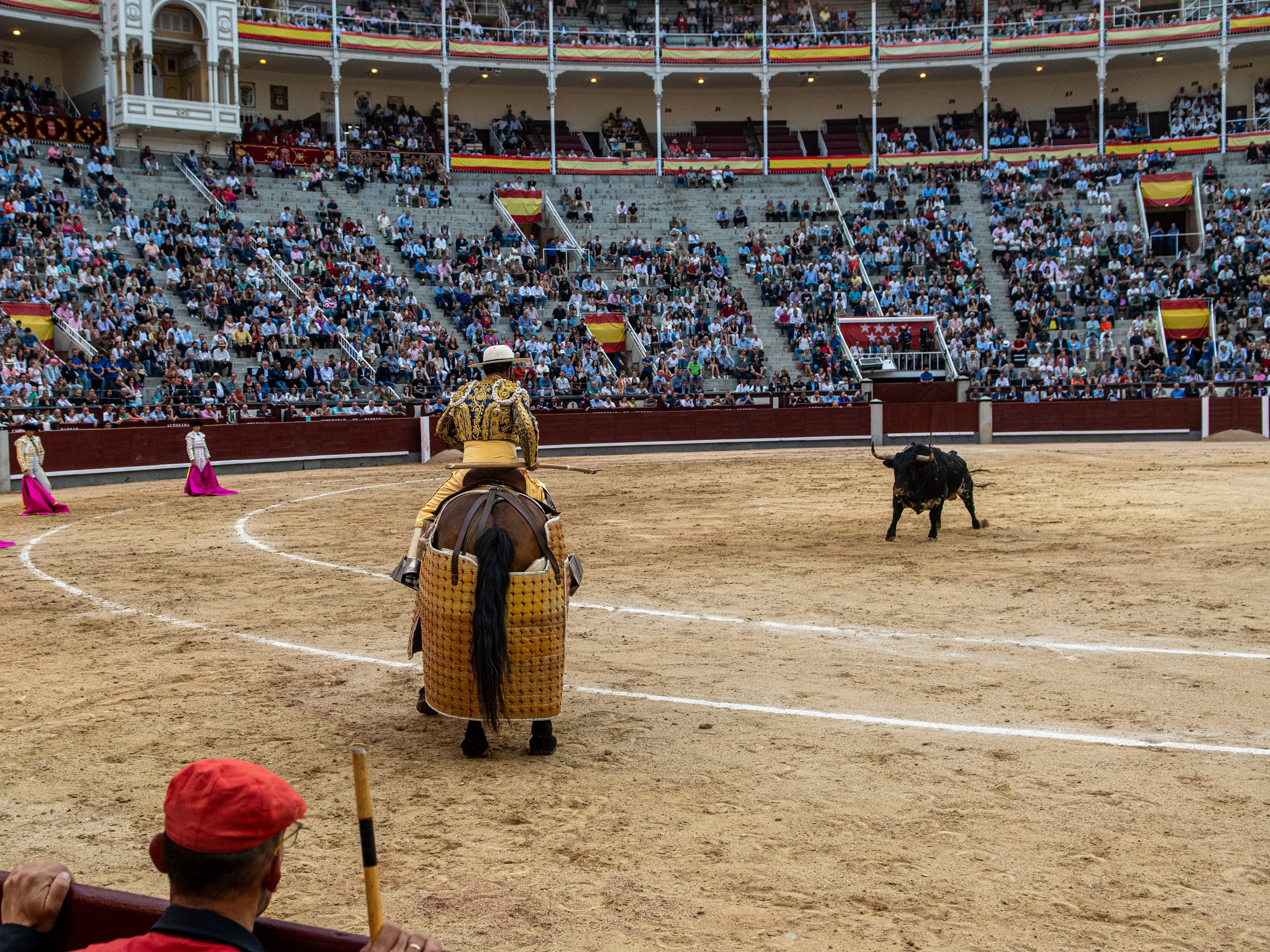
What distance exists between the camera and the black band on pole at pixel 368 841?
6.86 ft

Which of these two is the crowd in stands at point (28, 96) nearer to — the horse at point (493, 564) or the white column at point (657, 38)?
the white column at point (657, 38)

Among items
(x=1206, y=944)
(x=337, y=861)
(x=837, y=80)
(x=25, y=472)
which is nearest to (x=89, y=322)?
(x=25, y=472)

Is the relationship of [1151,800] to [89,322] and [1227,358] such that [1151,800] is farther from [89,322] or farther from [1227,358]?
[1227,358]

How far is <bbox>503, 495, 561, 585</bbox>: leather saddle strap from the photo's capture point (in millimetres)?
5371

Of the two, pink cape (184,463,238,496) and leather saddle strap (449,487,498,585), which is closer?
leather saddle strap (449,487,498,585)

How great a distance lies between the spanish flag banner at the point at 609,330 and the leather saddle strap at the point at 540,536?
26113 millimetres

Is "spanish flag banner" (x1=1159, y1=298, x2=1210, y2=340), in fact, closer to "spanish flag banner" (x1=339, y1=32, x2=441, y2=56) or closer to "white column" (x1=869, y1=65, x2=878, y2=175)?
"white column" (x1=869, y1=65, x2=878, y2=175)

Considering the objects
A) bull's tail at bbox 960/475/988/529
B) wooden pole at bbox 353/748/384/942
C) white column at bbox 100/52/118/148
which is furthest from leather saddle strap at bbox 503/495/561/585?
white column at bbox 100/52/118/148

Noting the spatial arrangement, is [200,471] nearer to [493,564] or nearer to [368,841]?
[493,564]

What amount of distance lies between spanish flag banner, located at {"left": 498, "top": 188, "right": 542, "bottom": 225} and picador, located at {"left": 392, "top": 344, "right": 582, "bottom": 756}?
3152 centimetres

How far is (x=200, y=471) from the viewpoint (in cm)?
1819

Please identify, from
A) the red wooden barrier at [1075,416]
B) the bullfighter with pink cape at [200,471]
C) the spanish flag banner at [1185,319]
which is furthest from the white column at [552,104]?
the bullfighter with pink cape at [200,471]

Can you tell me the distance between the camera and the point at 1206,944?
11.0ft

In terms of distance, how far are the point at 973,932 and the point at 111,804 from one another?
10.4 feet
